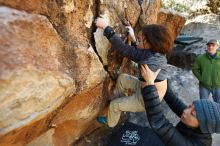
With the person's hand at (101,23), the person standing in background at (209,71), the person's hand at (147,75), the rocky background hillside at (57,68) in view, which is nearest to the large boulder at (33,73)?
the rocky background hillside at (57,68)

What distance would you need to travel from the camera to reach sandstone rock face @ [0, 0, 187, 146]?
10.9 feet

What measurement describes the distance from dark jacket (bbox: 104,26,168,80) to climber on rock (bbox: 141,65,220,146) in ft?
0.88

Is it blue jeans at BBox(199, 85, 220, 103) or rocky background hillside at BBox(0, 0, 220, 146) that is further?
blue jeans at BBox(199, 85, 220, 103)

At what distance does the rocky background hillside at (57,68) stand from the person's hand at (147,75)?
62 cm

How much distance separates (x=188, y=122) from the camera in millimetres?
3785

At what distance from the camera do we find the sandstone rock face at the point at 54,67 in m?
3.33

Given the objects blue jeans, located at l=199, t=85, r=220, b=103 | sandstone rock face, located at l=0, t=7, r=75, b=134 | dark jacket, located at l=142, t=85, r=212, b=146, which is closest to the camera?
sandstone rock face, located at l=0, t=7, r=75, b=134

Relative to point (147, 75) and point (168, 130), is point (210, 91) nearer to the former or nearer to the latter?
point (147, 75)

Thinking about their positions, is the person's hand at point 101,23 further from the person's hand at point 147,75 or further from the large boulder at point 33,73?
the person's hand at point 147,75

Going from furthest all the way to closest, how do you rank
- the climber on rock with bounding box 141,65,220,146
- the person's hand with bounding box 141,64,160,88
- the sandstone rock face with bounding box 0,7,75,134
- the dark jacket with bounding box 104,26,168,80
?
the dark jacket with bounding box 104,26,168,80 < the person's hand with bounding box 141,64,160,88 < the climber on rock with bounding box 141,65,220,146 < the sandstone rock face with bounding box 0,7,75,134

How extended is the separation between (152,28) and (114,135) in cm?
214

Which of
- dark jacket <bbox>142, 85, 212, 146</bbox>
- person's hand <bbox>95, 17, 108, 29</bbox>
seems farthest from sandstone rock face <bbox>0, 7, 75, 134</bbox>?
dark jacket <bbox>142, 85, 212, 146</bbox>

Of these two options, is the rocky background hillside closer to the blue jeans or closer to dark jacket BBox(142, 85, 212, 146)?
dark jacket BBox(142, 85, 212, 146)

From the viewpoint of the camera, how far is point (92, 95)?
15.5 ft
